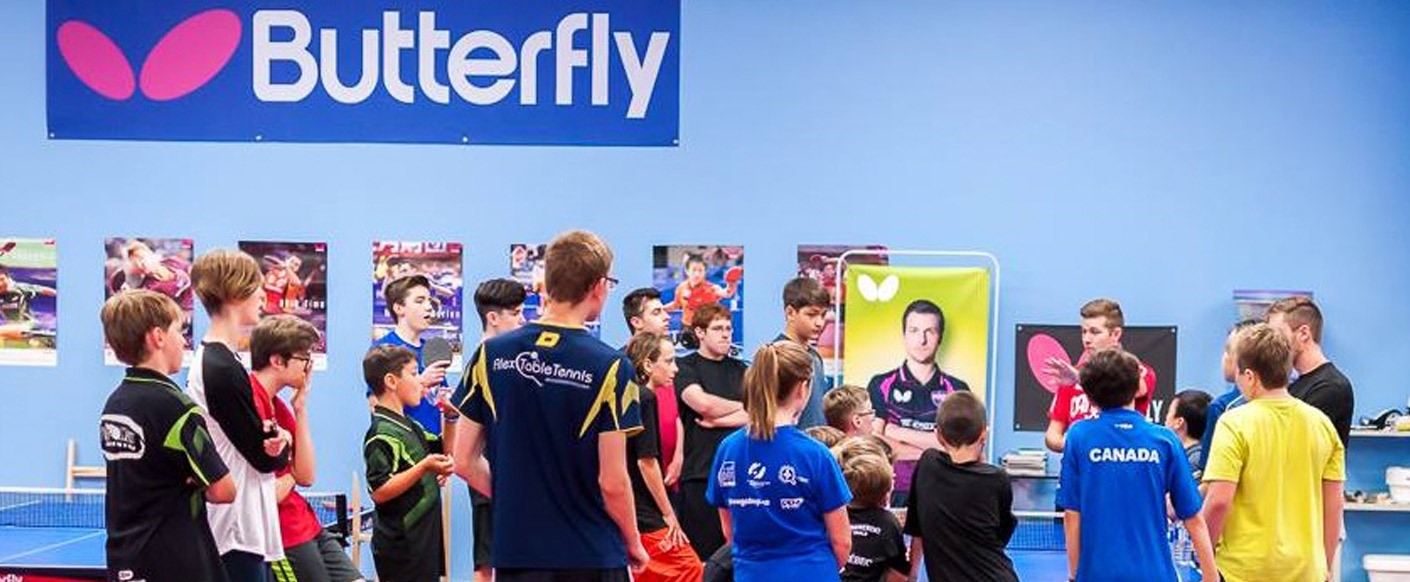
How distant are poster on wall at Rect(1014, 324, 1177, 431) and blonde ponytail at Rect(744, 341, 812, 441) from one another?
4.46 meters

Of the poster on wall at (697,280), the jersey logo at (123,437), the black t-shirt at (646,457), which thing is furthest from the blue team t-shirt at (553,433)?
the poster on wall at (697,280)

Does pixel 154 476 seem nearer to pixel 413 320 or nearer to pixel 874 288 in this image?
pixel 413 320

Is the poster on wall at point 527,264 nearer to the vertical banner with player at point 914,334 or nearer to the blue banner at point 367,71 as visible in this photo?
the blue banner at point 367,71

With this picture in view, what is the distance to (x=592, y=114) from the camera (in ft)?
31.4

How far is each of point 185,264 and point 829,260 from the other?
4.11 m

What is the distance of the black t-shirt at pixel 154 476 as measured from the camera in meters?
4.52

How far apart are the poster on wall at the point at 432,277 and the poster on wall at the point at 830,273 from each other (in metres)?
2.18

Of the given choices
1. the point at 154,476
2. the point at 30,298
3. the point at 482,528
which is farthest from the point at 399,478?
the point at 30,298

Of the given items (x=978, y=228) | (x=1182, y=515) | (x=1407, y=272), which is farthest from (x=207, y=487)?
(x=1407, y=272)

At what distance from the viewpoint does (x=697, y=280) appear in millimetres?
9531

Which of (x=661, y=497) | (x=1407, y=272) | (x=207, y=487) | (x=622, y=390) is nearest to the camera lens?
(x=622, y=390)

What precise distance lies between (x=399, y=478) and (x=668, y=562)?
3.91 ft

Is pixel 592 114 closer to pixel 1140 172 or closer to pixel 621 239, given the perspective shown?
pixel 621 239

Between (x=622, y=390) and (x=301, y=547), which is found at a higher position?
(x=622, y=390)
